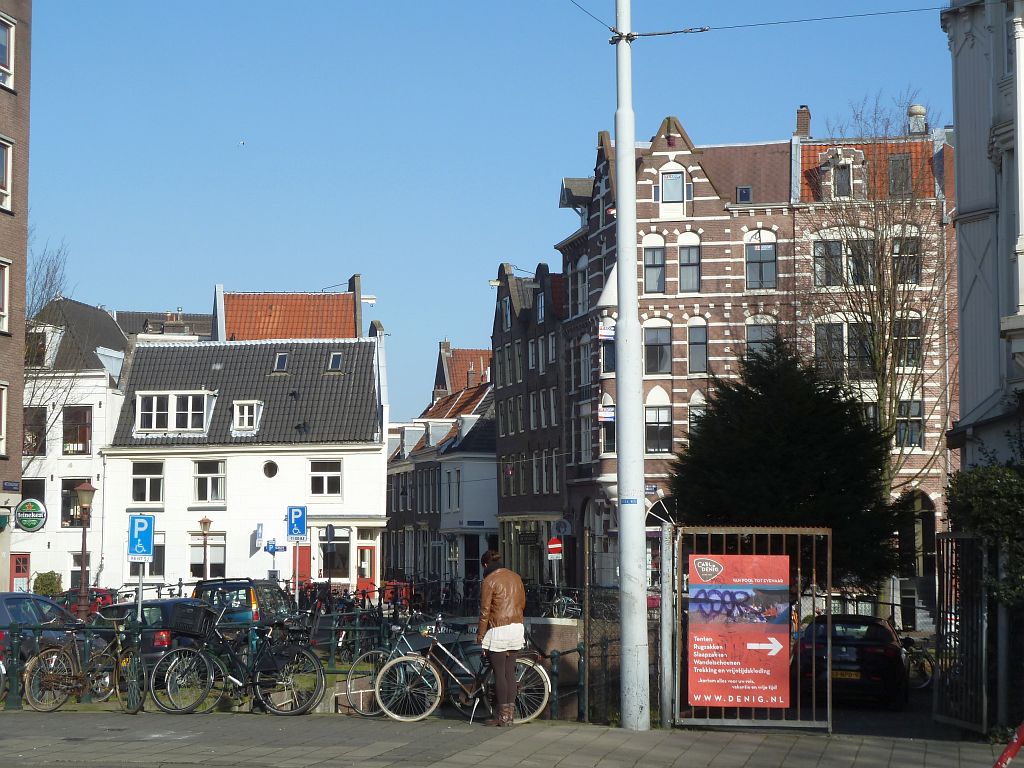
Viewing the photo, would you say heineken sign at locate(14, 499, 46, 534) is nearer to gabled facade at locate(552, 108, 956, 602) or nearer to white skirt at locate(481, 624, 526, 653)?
white skirt at locate(481, 624, 526, 653)

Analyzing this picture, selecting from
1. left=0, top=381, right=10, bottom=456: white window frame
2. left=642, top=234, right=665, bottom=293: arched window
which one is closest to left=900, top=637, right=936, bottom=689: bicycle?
left=0, top=381, right=10, bottom=456: white window frame

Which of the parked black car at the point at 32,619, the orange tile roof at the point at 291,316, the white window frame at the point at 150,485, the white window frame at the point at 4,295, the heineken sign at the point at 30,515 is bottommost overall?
the parked black car at the point at 32,619

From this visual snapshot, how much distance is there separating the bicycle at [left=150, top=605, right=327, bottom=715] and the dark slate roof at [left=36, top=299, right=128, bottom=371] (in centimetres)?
3193

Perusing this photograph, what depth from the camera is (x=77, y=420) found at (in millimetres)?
56656

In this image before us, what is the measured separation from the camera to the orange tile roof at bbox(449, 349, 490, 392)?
10088cm

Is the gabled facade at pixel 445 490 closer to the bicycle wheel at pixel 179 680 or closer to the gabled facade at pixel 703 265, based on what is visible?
the gabled facade at pixel 703 265

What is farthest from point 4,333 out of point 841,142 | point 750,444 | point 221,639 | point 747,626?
point 841,142

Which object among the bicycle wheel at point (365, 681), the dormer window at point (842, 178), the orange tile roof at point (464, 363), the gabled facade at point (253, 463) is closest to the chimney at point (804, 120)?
the dormer window at point (842, 178)

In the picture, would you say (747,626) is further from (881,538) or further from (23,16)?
(23,16)

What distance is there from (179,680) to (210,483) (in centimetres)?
4111

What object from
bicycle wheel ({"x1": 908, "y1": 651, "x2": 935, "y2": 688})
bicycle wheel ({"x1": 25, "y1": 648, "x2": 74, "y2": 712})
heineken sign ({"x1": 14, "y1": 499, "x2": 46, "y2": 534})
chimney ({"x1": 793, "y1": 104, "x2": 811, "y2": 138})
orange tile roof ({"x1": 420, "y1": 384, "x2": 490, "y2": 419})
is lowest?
bicycle wheel ({"x1": 908, "y1": 651, "x2": 935, "y2": 688})

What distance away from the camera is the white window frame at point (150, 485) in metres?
56.7

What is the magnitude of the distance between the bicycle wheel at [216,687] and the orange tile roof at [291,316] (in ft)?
178

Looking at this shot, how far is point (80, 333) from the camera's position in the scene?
6041cm
